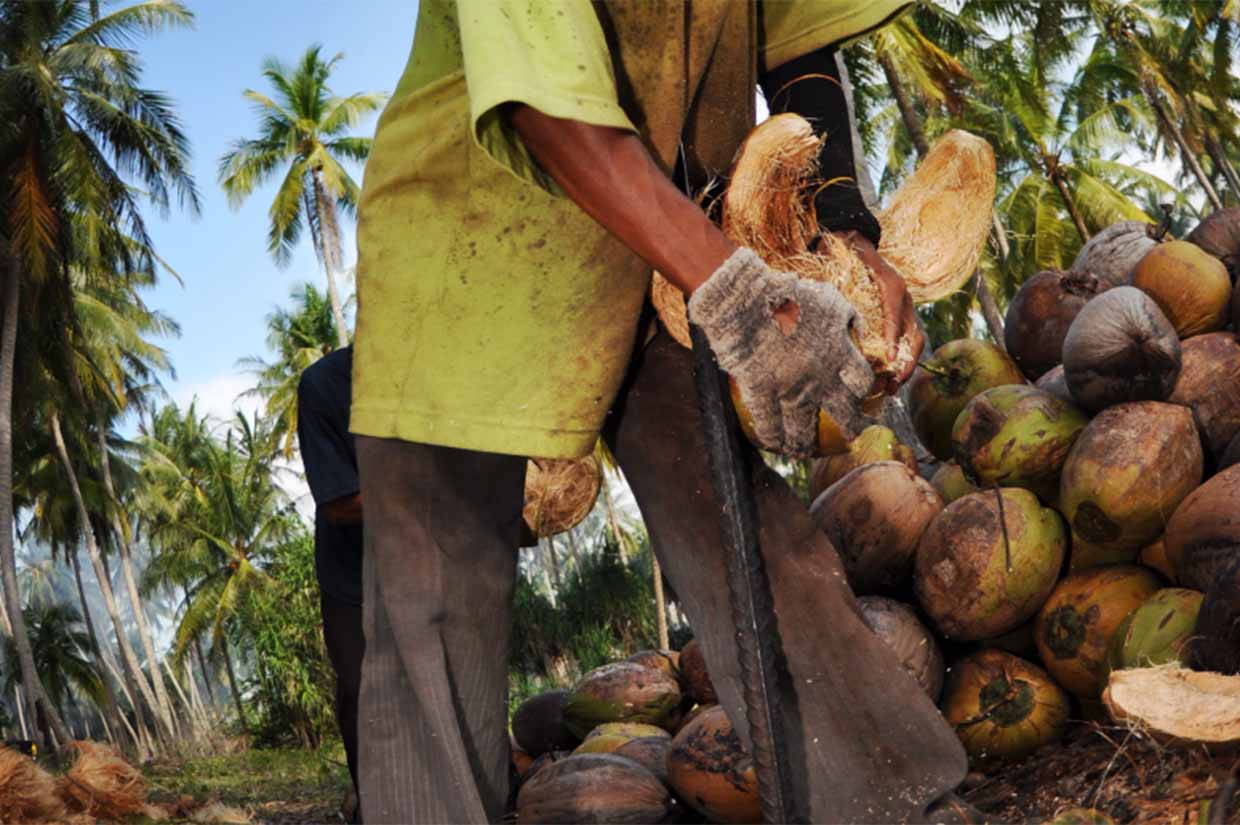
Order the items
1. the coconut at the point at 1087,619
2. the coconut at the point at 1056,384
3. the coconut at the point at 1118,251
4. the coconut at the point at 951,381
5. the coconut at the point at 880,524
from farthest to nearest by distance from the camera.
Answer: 1. the coconut at the point at 1118,251
2. the coconut at the point at 951,381
3. the coconut at the point at 1056,384
4. the coconut at the point at 880,524
5. the coconut at the point at 1087,619

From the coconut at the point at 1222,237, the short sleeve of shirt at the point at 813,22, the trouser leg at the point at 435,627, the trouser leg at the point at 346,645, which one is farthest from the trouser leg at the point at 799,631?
the trouser leg at the point at 346,645

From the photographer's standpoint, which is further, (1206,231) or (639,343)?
(1206,231)

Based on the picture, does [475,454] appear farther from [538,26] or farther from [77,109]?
[77,109]

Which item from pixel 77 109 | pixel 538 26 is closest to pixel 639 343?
pixel 538 26

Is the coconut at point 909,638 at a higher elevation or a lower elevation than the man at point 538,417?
lower

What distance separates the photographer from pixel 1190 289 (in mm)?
3650

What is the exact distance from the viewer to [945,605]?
323cm

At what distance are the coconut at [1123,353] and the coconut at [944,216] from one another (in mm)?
1245

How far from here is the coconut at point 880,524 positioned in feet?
11.2

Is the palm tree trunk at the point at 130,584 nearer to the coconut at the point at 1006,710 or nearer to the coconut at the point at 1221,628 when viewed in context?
the coconut at the point at 1006,710

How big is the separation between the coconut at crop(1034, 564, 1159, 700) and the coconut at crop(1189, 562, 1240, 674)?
1.63 feet

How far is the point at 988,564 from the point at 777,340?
1.78 metres

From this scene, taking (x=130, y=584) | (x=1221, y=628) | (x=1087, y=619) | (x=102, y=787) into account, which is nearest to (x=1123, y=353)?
(x=1087, y=619)

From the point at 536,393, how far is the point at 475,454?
8.0 inches
